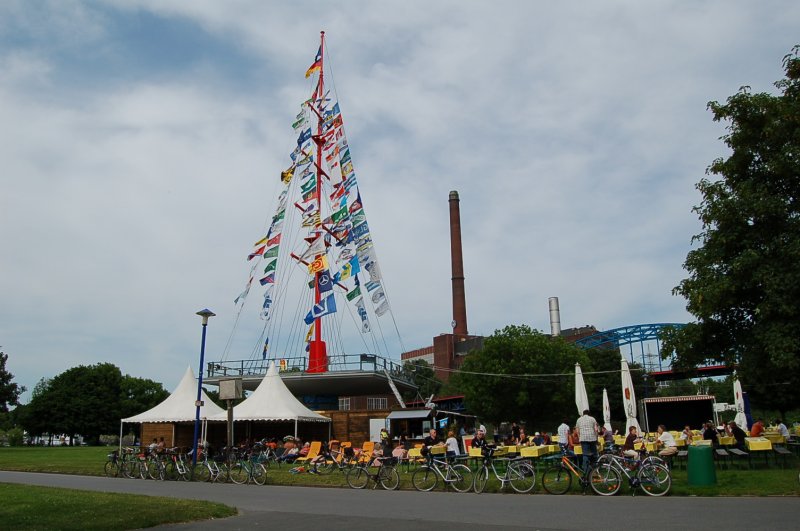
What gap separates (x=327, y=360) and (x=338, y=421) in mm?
6164

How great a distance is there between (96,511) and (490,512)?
6.45m

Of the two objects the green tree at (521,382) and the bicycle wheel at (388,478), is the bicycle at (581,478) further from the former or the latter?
the green tree at (521,382)

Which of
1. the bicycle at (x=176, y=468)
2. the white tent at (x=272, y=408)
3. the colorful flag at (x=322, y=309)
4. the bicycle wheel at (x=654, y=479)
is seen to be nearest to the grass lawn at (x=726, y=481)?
the bicycle wheel at (x=654, y=479)

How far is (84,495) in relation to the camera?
A: 1402 centimetres

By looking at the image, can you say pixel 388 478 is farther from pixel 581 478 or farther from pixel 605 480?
pixel 605 480

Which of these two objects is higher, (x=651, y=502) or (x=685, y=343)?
(x=685, y=343)

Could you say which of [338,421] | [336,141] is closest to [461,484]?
[338,421]

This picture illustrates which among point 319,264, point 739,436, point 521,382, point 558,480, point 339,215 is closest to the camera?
point 558,480

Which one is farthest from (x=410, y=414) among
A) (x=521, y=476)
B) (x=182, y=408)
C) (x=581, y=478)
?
(x=581, y=478)

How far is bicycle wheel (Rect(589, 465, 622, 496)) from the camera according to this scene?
13.7 meters

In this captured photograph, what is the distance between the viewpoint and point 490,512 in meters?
11.6

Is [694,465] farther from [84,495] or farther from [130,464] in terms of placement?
[130,464]

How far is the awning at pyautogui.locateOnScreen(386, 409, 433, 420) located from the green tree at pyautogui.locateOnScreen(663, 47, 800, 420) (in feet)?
46.2

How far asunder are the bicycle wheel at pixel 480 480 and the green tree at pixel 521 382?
35123 millimetres
